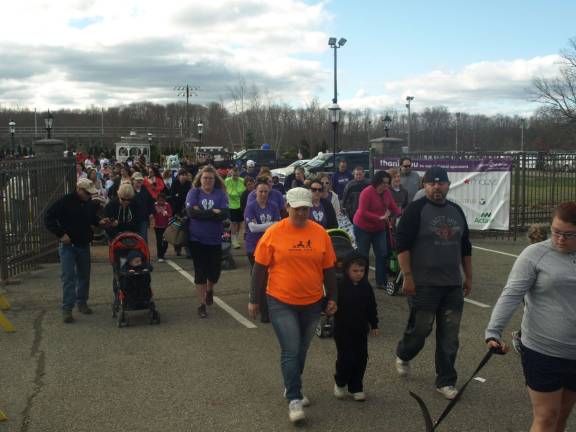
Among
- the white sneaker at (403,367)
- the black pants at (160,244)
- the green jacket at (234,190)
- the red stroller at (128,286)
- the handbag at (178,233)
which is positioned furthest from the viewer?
the green jacket at (234,190)

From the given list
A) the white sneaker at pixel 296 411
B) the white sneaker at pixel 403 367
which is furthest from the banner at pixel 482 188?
the white sneaker at pixel 296 411

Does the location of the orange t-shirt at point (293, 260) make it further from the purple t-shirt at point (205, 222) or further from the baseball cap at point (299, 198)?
the purple t-shirt at point (205, 222)

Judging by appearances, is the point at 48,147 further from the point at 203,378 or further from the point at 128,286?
the point at 203,378

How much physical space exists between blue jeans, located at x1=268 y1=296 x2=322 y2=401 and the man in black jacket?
377 cm

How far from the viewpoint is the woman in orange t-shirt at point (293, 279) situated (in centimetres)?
463

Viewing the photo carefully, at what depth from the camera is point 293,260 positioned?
4652 mm

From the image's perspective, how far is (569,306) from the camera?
3.43 meters

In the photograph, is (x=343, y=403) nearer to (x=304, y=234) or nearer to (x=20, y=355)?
(x=304, y=234)

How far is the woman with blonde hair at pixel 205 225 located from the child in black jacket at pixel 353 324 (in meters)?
2.86

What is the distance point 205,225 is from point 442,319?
344 cm

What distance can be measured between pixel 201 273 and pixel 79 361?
6.56 feet

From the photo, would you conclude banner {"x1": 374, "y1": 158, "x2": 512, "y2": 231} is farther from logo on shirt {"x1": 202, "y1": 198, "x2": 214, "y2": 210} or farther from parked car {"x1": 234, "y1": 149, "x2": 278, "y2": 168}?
parked car {"x1": 234, "y1": 149, "x2": 278, "y2": 168}

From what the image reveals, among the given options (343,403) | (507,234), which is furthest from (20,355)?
(507,234)

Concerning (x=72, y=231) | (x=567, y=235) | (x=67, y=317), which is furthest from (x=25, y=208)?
(x=567, y=235)
